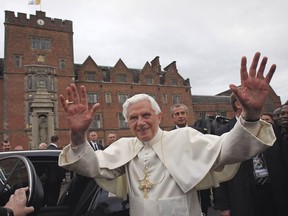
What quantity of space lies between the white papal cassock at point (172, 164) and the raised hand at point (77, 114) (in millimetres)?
109

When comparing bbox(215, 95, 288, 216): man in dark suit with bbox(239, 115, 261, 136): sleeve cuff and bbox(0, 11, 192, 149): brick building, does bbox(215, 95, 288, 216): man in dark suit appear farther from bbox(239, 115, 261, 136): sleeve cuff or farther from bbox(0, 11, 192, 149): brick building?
bbox(0, 11, 192, 149): brick building

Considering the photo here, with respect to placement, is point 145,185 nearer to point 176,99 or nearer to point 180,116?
point 180,116

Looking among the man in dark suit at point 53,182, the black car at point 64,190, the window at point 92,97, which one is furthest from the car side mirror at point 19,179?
the window at point 92,97

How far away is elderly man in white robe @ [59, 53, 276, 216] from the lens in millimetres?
1766

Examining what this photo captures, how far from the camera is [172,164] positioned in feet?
6.95

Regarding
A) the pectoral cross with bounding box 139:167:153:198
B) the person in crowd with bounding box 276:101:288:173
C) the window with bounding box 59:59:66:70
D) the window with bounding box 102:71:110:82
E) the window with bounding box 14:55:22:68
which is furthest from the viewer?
the window with bounding box 102:71:110:82

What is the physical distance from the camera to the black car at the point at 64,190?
7.40ft

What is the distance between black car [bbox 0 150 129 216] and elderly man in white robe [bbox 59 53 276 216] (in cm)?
40

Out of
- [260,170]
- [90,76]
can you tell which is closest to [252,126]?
[260,170]

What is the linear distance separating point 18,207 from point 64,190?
1.12 metres

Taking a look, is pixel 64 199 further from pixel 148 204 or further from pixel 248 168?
pixel 248 168

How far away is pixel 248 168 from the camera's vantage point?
3369mm

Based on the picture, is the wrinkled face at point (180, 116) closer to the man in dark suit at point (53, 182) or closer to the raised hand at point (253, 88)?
the man in dark suit at point (53, 182)

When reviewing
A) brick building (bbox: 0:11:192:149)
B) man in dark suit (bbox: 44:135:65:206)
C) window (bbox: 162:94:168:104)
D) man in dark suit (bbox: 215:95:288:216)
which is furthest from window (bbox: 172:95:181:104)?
man in dark suit (bbox: 44:135:65:206)
